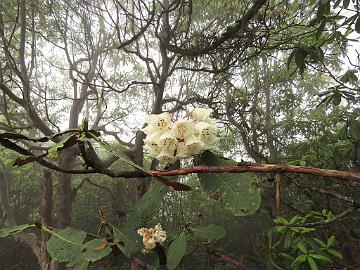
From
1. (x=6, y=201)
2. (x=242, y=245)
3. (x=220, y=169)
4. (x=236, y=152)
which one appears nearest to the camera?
(x=220, y=169)

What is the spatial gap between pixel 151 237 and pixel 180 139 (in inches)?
17.6

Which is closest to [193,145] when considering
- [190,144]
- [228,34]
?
[190,144]

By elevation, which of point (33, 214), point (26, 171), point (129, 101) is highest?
point (129, 101)

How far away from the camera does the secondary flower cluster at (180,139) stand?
0.82 metres

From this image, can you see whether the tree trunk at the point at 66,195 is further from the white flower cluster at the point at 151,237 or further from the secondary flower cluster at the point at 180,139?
the secondary flower cluster at the point at 180,139

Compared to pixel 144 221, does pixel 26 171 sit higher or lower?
higher

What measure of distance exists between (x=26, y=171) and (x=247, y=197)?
1045 centimetres

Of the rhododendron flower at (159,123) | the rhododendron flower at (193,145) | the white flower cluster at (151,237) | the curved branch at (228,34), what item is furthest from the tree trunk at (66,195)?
the rhododendron flower at (193,145)

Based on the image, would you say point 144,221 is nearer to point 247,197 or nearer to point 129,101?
point 247,197

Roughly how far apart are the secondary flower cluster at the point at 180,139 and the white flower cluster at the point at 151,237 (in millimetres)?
343

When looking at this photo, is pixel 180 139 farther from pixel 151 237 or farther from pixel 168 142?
pixel 151 237

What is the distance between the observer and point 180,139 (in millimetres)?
844

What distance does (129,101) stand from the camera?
1024cm

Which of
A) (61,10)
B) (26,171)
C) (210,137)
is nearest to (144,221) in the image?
(210,137)
